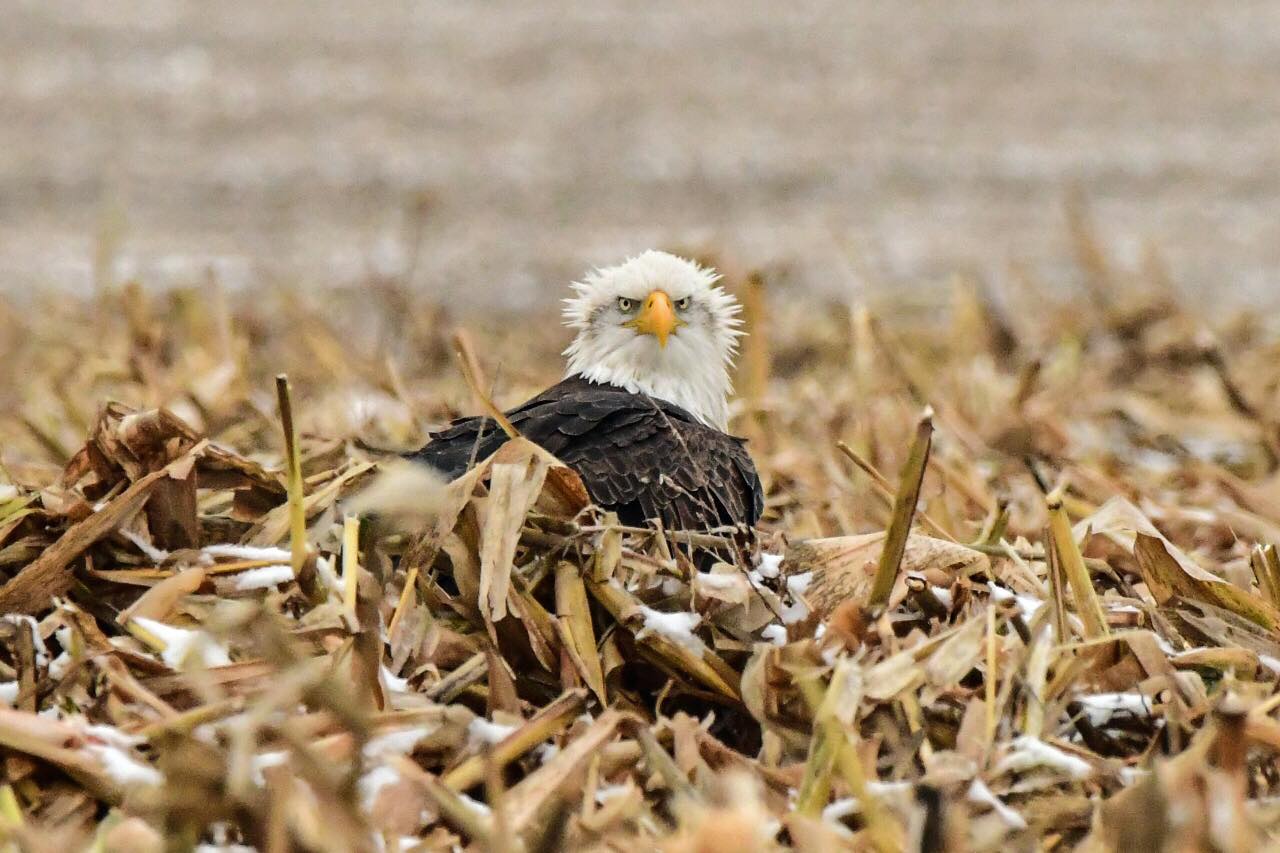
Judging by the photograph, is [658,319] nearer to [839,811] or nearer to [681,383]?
[681,383]

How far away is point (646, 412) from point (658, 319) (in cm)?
69

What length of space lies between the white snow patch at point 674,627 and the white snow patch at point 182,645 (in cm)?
69

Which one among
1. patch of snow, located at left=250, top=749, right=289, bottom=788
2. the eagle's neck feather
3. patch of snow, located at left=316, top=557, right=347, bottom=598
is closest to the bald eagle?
the eagle's neck feather

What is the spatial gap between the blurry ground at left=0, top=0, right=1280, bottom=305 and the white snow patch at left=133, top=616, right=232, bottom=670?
8318 mm

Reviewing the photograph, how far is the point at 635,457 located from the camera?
4.05 metres

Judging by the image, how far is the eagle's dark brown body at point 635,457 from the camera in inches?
156

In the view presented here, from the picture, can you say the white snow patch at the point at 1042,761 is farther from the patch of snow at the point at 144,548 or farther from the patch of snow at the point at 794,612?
the patch of snow at the point at 144,548

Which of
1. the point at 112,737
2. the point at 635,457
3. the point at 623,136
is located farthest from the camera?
the point at 623,136

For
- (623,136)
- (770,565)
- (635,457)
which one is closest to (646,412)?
(635,457)

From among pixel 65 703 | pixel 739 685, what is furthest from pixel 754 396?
pixel 65 703

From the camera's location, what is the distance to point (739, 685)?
9.78 feet

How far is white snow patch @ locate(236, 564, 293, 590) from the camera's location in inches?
122

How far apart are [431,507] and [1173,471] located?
3.47 meters

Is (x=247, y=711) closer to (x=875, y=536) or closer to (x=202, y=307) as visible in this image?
(x=875, y=536)
